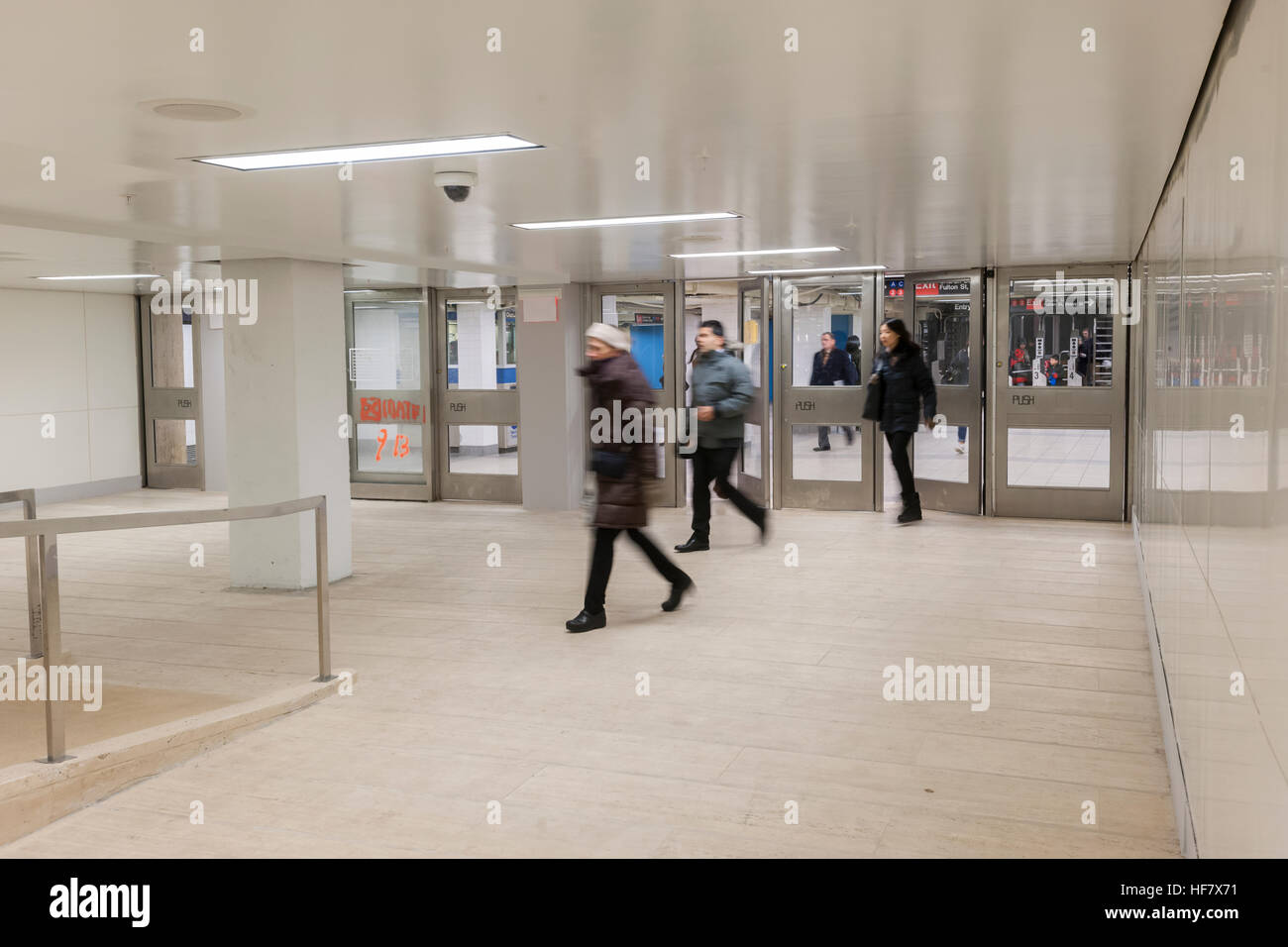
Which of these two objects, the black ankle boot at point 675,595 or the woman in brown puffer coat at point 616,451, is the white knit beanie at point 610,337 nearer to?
the woman in brown puffer coat at point 616,451

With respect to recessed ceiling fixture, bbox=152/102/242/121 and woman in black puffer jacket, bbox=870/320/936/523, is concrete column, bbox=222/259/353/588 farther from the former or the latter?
woman in black puffer jacket, bbox=870/320/936/523

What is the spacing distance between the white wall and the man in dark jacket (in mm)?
8261

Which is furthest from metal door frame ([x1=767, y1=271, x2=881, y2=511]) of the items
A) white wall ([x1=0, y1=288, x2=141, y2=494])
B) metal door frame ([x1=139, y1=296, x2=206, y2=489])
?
white wall ([x1=0, y1=288, x2=141, y2=494])

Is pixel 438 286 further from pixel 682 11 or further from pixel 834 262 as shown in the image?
pixel 682 11

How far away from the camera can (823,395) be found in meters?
11.2

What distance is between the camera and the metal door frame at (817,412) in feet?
36.2

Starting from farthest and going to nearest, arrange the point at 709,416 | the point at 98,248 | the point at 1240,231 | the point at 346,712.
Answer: the point at 709,416 < the point at 98,248 < the point at 346,712 < the point at 1240,231

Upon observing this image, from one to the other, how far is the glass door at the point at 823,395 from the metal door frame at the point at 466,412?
2.83 m

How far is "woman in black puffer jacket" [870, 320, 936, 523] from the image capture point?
391 inches

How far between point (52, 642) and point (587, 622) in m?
3.01

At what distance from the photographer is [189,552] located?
9305 millimetres

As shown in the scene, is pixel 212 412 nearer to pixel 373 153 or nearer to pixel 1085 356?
pixel 1085 356

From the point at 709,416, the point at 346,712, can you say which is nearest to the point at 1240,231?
the point at 346,712

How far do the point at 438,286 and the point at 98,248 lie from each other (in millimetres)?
4621
